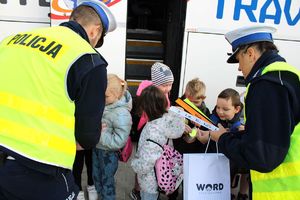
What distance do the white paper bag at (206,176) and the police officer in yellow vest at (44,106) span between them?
72 cm

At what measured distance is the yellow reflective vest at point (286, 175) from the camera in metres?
1.52

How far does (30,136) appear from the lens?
1397mm

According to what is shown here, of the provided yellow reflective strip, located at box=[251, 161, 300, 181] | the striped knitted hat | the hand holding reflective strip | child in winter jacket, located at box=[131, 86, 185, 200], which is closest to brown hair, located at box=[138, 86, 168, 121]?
child in winter jacket, located at box=[131, 86, 185, 200]

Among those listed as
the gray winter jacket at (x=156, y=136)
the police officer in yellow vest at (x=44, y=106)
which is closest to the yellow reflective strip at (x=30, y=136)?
the police officer in yellow vest at (x=44, y=106)

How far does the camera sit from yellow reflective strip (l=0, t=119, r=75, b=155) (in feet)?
4.59

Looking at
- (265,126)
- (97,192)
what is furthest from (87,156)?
(265,126)

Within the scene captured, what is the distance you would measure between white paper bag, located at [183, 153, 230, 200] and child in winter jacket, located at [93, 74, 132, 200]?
76 centimetres

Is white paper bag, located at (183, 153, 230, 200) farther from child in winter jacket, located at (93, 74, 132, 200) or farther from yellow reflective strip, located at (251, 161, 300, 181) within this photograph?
child in winter jacket, located at (93, 74, 132, 200)

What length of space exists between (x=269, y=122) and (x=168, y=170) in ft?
3.84

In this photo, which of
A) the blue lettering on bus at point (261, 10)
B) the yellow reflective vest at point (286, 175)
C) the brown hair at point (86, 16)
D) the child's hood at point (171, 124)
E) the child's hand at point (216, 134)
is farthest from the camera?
the blue lettering on bus at point (261, 10)

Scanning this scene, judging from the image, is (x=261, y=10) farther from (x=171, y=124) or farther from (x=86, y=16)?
(x=86, y=16)

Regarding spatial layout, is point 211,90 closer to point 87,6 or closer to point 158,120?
point 158,120

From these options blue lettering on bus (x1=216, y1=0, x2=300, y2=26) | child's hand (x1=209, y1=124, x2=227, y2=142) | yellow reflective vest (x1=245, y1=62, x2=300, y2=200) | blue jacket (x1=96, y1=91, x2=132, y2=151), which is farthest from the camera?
blue lettering on bus (x1=216, y1=0, x2=300, y2=26)

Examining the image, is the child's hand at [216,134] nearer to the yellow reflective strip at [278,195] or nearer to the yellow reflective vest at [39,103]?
the yellow reflective strip at [278,195]
